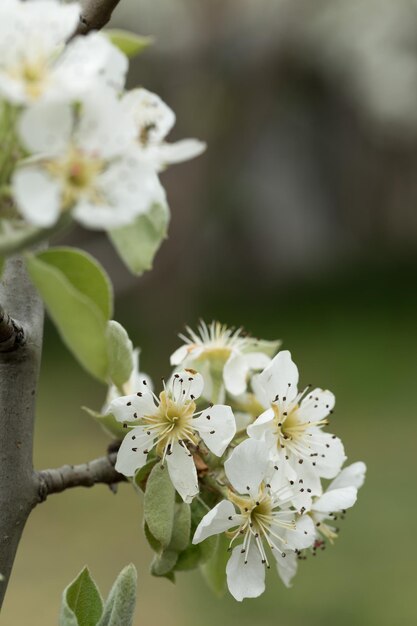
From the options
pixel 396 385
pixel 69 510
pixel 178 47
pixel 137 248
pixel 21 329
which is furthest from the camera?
pixel 178 47

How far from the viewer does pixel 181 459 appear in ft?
2.07

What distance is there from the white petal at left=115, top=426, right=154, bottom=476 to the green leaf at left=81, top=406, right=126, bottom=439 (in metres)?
0.04

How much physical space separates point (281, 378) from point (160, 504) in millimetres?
109

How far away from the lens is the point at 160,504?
2.05 ft

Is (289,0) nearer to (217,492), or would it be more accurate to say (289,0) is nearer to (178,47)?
(178,47)

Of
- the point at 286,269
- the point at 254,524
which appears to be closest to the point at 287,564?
the point at 254,524

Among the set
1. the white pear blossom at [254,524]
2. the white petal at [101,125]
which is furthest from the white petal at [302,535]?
the white petal at [101,125]

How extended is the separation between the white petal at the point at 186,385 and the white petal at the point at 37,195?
0.23 metres

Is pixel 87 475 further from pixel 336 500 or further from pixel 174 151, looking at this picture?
pixel 174 151

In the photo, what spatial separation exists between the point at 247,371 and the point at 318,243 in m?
6.13

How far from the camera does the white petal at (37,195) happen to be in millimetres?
411

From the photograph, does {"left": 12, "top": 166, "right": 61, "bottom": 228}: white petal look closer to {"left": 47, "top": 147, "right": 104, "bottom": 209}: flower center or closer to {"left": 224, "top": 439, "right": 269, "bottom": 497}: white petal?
{"left": 47, "top": 147, "right": 104, "bottom": 209}: flower center

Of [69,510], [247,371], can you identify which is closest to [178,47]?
[69,510]

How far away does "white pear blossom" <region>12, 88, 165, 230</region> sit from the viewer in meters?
0.43
